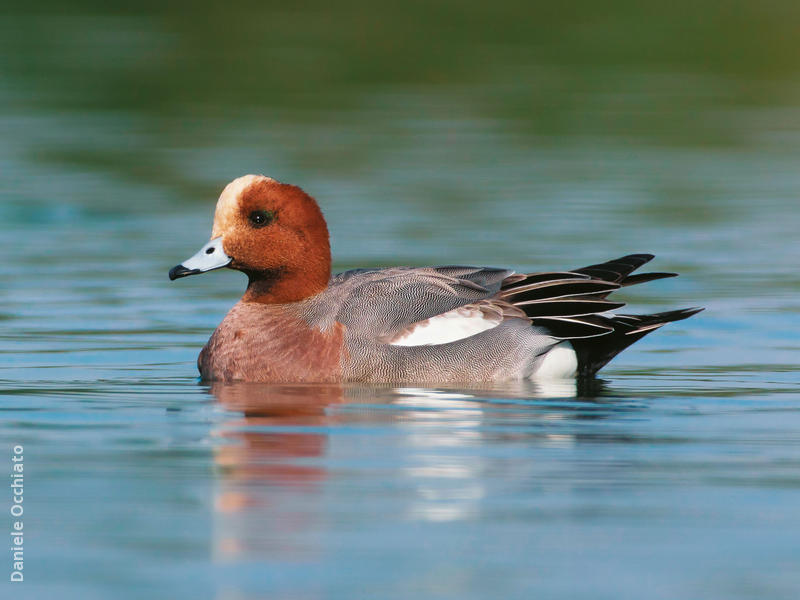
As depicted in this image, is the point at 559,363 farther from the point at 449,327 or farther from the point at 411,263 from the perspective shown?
the point at 411,263

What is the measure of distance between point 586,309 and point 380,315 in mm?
1001

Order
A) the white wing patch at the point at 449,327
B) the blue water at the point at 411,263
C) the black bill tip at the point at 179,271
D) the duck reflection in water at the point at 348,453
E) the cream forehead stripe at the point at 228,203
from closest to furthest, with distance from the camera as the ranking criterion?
the blue water at the point at 411,263 → the duck reflection in water at the point at 348,453 → the black bill tip at the point at 179,271 → the white wing patch at the point at 449,327 → the cream forehead stripe at the point at 228,203

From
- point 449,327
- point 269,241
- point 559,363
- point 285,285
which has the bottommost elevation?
point 559,363

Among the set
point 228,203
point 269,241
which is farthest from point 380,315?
point 228,203

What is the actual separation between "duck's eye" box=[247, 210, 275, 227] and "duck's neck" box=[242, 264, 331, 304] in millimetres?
252

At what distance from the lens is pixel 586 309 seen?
312 inches

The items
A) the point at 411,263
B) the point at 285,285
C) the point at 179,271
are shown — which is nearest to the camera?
the point at 179,271

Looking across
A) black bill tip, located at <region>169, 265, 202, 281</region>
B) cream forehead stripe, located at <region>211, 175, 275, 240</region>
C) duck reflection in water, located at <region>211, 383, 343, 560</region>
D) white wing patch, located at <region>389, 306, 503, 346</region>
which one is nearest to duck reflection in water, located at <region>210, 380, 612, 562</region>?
duck reflection in water, located at <region>211, 383, 343, 560</region>

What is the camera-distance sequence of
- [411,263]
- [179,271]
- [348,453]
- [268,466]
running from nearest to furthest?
[268,466], [348,453], [179,271], [411,263]

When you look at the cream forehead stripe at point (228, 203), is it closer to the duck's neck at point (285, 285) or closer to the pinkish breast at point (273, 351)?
the duck's neck at point (285, 285)

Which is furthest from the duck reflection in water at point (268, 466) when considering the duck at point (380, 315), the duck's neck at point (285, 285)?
the duck's neck at point (285, 285)

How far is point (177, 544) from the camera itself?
4.71m

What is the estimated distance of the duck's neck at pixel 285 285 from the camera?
26.3 ft

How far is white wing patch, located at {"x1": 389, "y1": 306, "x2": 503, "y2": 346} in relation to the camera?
25.2 ft
